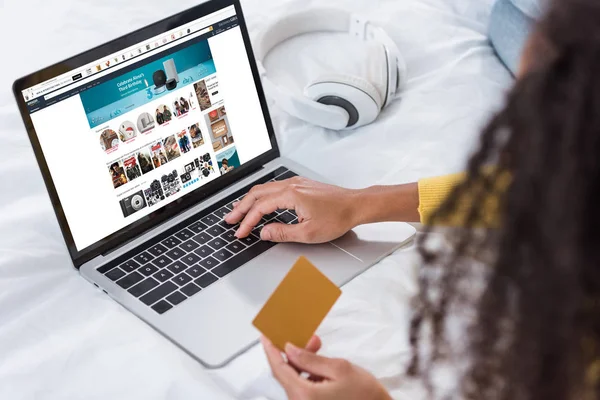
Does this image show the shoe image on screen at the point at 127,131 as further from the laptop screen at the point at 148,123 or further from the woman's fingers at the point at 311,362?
the woman's fingers at the point at 311,362

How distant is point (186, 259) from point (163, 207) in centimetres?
9

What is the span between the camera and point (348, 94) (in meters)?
1.08

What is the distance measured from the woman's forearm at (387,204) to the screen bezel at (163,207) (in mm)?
186

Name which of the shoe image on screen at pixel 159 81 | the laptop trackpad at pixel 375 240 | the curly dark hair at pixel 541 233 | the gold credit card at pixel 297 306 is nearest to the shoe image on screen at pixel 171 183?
the shoe image on screen at pixel 159 81

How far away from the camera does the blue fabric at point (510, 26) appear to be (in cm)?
120

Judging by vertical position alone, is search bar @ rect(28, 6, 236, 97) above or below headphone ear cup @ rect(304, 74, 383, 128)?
above

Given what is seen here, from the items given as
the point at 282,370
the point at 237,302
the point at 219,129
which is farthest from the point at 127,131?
the point at 282,370

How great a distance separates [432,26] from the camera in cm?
133

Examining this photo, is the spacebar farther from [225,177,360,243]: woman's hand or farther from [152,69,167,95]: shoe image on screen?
[152,69,167,95]: shoe image on screen

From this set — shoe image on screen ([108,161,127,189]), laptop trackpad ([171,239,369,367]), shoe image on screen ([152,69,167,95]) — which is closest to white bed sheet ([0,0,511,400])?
laptop trackpad ([171,239,369,367])

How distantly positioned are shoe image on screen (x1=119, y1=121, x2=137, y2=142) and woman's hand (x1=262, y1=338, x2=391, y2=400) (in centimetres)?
34

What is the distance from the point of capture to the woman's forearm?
928 millimetres

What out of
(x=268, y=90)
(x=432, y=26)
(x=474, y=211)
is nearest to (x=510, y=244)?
(x=474, y=211)

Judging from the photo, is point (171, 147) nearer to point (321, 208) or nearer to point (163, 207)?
point (163, 207)
